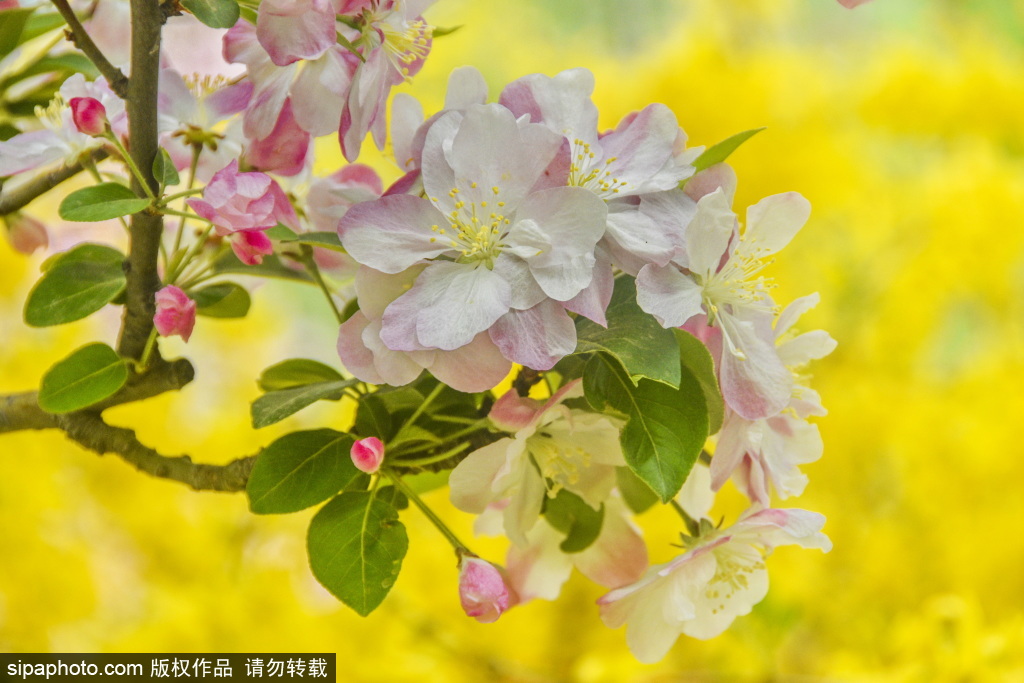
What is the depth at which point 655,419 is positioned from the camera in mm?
321

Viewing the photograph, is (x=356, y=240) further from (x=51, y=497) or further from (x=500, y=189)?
(x=51, y=497)

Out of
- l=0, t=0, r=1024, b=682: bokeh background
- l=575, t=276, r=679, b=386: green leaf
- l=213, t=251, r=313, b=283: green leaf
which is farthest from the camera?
l=0, t=0, r=1024, b=682: bokeh background

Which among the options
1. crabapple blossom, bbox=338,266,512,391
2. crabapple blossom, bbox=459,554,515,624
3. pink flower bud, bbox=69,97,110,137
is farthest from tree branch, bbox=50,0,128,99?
crabapple blossom, bbox=459,554,515,624

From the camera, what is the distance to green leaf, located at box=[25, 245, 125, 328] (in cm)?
36

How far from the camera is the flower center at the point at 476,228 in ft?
1.03

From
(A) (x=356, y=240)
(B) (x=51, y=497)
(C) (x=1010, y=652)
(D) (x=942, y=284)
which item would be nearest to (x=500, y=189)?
(A) (x=356, y=240)

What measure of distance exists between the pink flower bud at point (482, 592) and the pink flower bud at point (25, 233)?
270 millimetres

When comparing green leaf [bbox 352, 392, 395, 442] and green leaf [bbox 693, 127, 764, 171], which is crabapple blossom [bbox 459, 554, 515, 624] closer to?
green leaf [bbox 352, 392, 395, 442]

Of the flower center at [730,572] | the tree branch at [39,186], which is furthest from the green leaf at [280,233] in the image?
the flower center at [730,572]

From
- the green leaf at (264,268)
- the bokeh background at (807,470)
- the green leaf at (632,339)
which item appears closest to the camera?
the green leaf at (632,339)

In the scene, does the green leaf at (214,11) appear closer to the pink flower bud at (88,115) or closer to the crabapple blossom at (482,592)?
the pink flower bud at (88,115)

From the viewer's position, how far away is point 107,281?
14.8 inches

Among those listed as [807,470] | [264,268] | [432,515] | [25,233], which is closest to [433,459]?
[432,515]

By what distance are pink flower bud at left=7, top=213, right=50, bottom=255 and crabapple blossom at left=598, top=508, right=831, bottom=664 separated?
12.4 inches
